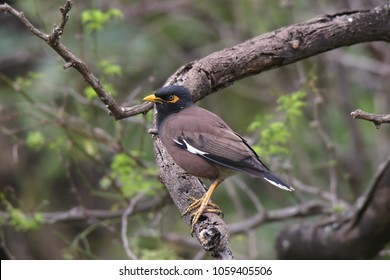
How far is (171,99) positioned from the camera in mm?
4684

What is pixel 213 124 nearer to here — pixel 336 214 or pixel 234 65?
pixel 234 65

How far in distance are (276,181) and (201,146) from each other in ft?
1.83

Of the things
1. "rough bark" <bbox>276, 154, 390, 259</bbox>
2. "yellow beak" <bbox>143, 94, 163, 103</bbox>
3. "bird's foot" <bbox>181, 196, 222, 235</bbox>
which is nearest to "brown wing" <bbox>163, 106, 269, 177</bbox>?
"yellow beak" <bbox>143, 94, 163, 103</bbox>

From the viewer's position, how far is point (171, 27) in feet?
30.9

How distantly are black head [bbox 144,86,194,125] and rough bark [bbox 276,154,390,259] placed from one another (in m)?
1.67

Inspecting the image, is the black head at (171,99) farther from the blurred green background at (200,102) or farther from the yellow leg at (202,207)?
the blurred green background at (200,102)

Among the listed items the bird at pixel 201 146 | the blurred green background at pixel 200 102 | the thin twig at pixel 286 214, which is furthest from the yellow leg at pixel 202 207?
the blurred green background at pixel 200 102

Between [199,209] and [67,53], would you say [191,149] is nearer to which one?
[199,209]

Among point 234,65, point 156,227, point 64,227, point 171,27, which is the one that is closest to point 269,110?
point 171,27

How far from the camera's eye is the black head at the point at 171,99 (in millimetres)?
4668

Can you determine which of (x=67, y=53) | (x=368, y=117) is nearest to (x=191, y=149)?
(x=67, y=53)

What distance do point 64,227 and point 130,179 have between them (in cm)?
408

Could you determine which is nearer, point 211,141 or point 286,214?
point 211,141
